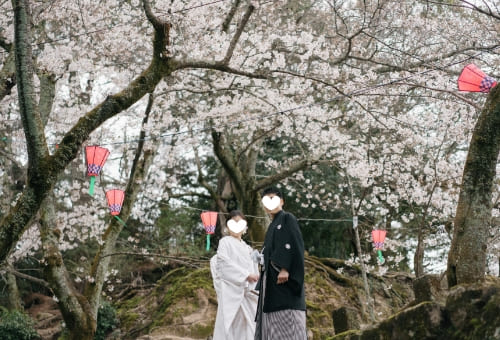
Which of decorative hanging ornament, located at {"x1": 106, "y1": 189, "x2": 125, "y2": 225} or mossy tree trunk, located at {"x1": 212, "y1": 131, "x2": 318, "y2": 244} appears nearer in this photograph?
decorative hanging ornament, located at {"x1": 106, "y1": 189, "x2": 125, "y2": 225}

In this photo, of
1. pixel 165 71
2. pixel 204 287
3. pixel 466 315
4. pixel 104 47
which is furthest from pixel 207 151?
pixel 466 315

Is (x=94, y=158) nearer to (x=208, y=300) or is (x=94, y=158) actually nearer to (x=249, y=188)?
(x=208, y=300)

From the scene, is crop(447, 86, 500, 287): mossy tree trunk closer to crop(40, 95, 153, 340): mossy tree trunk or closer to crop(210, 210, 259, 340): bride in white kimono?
crop(210, 210, 259, 340): bride in white kimono

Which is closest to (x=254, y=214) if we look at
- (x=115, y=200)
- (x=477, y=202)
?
(x=115, y=200)

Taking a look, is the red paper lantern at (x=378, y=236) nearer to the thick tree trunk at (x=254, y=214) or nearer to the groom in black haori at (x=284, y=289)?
the thick tree trunk at (x=254, y=214)

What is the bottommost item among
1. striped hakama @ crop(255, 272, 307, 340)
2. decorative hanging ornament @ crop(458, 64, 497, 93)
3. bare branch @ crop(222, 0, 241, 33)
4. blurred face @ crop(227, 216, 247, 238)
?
striped hakama @ crop(255, 272, 307, 340)

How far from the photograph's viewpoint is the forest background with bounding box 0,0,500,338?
665 centimetres

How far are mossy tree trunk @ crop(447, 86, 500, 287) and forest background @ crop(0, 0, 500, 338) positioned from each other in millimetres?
45

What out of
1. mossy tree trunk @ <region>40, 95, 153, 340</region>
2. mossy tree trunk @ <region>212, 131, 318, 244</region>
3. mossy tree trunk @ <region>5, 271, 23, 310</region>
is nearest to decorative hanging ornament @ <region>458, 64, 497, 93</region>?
mossy tree trunk @ <region>40, 95, 153, 340</region>

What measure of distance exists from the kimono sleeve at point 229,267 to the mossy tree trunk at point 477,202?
232cm

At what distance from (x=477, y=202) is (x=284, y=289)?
1881 millimetres

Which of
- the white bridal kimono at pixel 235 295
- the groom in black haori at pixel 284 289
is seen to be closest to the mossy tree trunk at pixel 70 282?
the white bridal kimono at pixel 235 295

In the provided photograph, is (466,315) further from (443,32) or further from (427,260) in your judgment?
(427,260)

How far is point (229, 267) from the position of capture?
619cm
